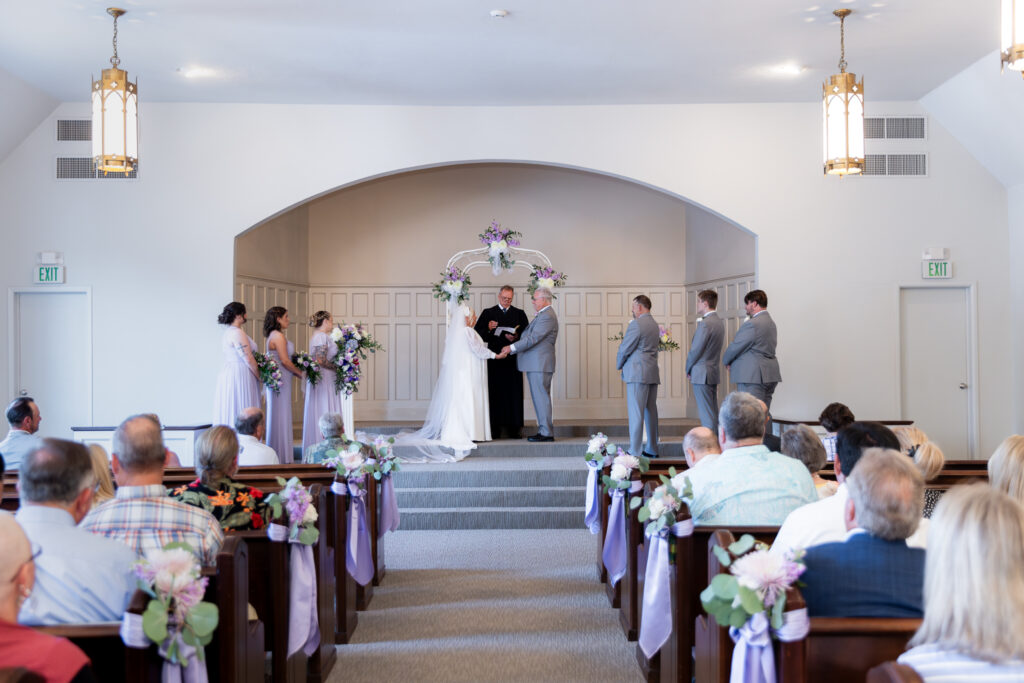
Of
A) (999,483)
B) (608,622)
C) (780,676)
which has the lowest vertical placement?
(608,622)

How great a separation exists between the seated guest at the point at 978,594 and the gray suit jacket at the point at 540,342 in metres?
7.05

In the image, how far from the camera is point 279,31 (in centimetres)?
669

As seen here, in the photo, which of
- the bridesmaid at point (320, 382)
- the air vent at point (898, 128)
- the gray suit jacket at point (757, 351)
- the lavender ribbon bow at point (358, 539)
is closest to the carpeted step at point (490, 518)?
the bridesmaid at point (320, 382)

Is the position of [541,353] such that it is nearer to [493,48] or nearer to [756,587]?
[493,48]

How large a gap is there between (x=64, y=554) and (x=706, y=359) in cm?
668

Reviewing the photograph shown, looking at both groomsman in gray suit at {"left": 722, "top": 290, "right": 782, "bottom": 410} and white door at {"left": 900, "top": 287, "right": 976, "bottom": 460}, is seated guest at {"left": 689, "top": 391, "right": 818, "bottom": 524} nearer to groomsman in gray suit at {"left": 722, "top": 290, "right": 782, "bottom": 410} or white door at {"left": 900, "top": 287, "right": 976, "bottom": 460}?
groomsman in gray suit at {"left": 722, "top": 290, "right": 782, "bottom": 410}

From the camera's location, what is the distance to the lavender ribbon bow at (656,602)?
3670 mm

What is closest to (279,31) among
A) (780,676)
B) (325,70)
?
(325,70)

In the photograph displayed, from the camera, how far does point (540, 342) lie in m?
8.85

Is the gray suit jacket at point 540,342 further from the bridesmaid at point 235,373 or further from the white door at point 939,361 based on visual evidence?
the white door at point 939,361

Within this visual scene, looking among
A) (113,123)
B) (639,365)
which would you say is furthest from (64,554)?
(639,365)

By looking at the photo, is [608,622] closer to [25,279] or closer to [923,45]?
[923,45]

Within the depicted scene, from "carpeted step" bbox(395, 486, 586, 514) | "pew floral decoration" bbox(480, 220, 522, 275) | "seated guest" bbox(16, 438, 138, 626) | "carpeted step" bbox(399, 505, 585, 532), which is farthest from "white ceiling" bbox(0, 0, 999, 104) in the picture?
"seated guest" bbox(16, 438, 138, 626)

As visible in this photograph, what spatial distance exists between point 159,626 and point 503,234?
7306 millimetres
